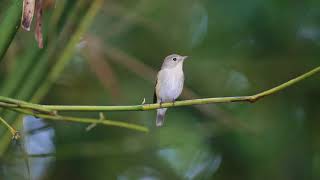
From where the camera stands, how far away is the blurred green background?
3.63 feet

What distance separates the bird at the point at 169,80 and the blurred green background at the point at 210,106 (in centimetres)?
2

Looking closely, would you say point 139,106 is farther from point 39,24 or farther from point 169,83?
point 169,83

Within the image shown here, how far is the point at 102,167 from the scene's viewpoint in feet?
3.84

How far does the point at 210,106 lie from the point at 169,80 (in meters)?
0.15

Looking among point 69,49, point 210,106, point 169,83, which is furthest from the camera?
point 169,83

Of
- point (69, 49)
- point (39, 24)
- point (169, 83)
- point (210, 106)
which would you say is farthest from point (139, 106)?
point (169, 83)

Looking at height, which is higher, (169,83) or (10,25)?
(10,25)

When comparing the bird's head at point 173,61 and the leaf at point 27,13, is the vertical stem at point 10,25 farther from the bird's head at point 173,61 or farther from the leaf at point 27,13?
the bird's head at point 173,61

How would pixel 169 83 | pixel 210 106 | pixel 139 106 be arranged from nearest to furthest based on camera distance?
pixel 139 106, pixel 210 106, pixel 169 83

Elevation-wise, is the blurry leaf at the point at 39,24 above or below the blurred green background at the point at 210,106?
above

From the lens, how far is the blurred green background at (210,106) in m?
1.11

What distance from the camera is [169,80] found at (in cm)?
122

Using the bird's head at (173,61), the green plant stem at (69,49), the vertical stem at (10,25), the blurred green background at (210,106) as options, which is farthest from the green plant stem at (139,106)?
the bird's head at (173,61)

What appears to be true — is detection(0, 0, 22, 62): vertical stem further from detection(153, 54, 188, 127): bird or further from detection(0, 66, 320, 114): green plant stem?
detection(153, 54, 188, 127): bird
